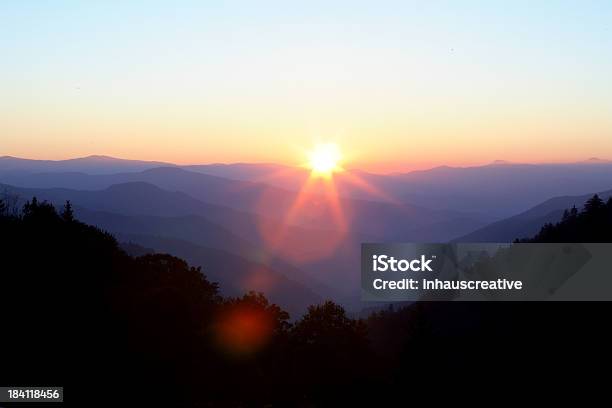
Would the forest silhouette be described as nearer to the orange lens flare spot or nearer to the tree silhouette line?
the orange lens flare spot

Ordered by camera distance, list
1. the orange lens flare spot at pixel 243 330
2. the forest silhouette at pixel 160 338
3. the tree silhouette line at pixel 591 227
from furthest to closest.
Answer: the tree silhouette line at pixel 591 227 < the orange lens flare spot at pixel 243 330 < the forest silhouette at pixel 160 338

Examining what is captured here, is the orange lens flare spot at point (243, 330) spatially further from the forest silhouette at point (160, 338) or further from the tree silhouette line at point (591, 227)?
the tree silhouette line at point (591, 227)

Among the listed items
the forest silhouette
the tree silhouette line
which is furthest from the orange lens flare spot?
the tree silhouette line

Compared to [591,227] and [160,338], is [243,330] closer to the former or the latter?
[160,338]

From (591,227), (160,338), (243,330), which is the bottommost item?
(160,338)

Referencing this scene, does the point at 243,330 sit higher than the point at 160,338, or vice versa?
the point at 243,330

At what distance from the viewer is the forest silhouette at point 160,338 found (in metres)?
29.0

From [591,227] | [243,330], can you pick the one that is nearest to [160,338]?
[243,330]

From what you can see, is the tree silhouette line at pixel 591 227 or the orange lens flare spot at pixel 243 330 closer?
the orange lens flare spot at pixel 243 330

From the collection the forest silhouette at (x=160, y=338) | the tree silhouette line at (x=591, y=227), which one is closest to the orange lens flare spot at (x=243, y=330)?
the forest silhouette at (x=160, y=338)

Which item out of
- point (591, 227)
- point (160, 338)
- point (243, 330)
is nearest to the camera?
point (160, 338)

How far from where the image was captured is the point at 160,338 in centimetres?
3388

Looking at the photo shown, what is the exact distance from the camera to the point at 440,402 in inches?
1454

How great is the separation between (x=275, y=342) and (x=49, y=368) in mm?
13090
